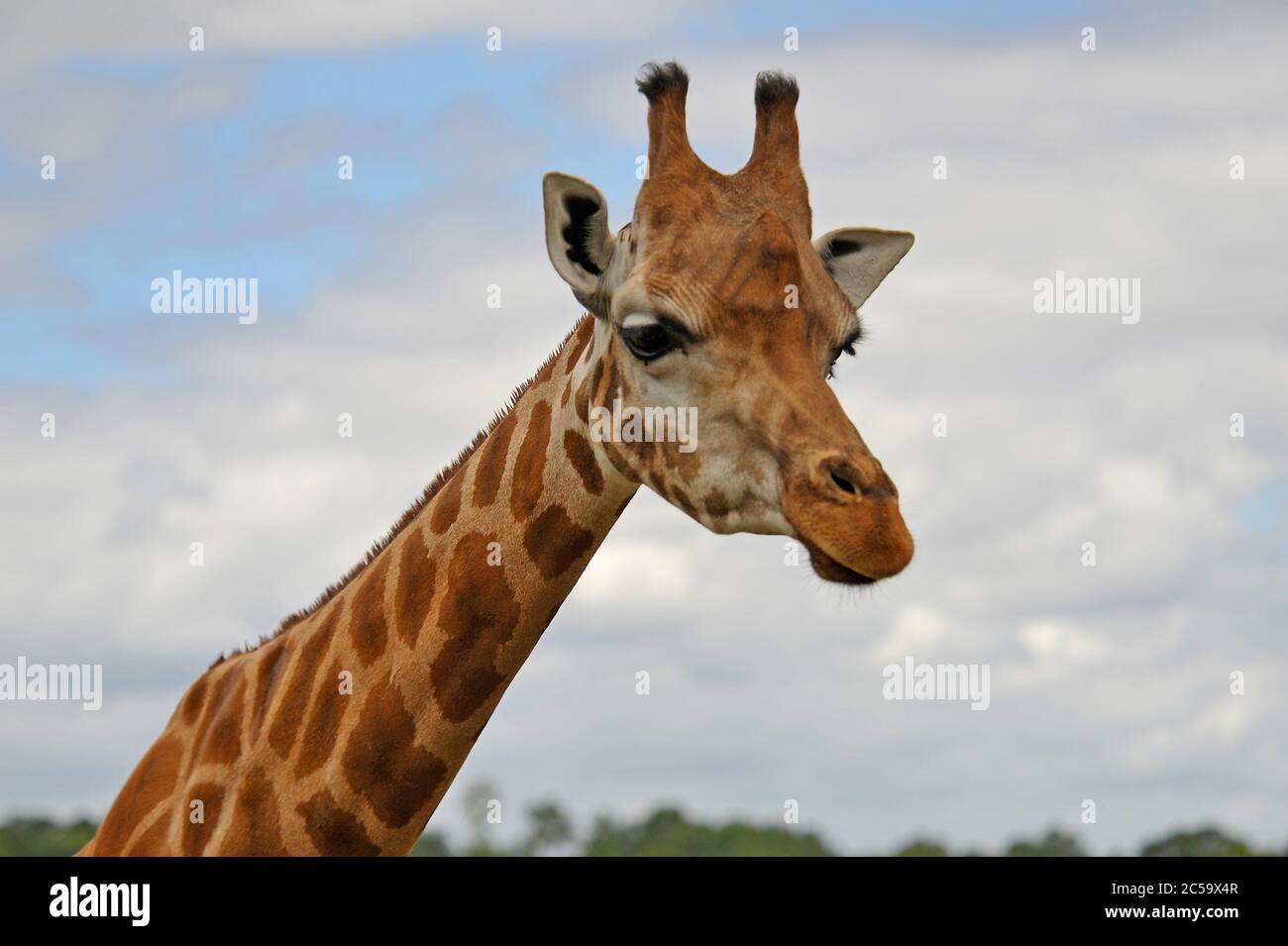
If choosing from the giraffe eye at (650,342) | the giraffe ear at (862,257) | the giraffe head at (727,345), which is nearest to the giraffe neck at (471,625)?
the giraffe head at (727,345)

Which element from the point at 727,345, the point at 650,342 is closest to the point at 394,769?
the point at 650,342

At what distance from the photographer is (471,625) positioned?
1115 centimetres

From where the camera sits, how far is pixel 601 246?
1127 cm

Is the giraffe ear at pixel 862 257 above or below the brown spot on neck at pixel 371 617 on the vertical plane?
above

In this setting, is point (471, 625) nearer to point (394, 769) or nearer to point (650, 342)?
point (394, 769)

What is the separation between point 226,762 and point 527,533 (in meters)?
2.83

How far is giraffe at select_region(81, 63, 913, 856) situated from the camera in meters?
10.2

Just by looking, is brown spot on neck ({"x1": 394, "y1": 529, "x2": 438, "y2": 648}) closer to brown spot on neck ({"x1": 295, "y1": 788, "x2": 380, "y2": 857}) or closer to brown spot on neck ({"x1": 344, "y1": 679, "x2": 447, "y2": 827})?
brown spot on neck ({"x1": 344, "y1": 679, "x2": 447, "y2": 827})

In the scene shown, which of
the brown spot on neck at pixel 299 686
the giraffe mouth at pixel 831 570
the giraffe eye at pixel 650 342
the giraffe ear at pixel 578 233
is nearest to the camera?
the giraffe mouth at pixel 831 570

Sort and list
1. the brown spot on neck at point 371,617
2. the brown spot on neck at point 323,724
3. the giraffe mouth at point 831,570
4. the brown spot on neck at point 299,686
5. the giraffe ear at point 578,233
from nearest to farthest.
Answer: the giraffe mouth at point 831,570 → the giraffe ear at point 578,233 → the brown spot on neck at point 323,724 → the brown spot on neck at point 371,617 → the brown spot on neck at point 299,686

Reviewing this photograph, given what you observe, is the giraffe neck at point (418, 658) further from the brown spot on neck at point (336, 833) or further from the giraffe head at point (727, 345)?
the giraffe head at point (727, 345)

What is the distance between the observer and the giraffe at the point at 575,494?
10.2 m
